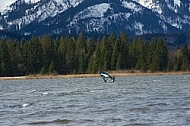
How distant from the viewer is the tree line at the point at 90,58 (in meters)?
162

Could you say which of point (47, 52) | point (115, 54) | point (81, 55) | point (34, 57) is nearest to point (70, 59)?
point (81, 55)

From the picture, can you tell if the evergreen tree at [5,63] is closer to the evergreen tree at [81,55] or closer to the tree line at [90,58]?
the tree line at [90,58]

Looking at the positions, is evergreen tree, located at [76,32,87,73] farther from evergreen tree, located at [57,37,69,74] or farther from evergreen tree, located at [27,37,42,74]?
evergreen tree, located at [27,37,42,74]

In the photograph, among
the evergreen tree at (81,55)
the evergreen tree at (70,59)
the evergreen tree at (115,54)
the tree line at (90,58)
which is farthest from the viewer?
the evergreen tree at (70,59)

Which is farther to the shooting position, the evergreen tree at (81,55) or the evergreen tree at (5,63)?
the evergreen tree at (81,55)

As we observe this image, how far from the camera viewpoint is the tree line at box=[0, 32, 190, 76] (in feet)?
532

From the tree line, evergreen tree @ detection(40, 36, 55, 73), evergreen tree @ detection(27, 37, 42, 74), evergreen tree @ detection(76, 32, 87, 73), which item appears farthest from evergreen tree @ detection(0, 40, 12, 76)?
evergreen tree @ detection(76, 32, 87, 73)

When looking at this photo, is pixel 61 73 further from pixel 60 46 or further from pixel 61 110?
pixel 61 110

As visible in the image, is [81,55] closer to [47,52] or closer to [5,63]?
[47,52]

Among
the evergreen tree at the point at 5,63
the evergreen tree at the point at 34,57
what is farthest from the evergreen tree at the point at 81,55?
the evergreen tree at the point at 5,63

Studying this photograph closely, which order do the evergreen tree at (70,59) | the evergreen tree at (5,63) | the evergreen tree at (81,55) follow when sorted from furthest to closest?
1. the evergreen tree at (70,59)
2. the evergreen tree at (81,55)
3. the evergreen tree at (5,63)

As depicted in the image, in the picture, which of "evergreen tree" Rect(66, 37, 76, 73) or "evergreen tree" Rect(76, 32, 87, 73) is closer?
"evergreen tree" Rect(76, 32, 87, 73)

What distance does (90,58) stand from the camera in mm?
168000

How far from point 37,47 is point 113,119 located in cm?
13570
